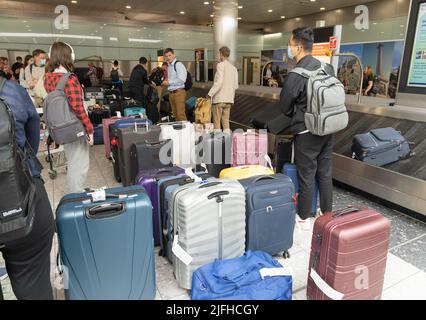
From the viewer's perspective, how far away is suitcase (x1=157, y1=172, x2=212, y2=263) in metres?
2.21

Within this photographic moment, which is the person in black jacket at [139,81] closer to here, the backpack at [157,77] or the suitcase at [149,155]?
the backpack at [157,77]

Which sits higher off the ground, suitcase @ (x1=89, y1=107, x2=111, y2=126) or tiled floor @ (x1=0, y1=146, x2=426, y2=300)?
suitcase @ (x1=89, y1=107, x2=111, y2=126)

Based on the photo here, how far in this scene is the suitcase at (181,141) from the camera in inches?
150

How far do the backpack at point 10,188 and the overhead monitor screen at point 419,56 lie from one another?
14.7 ft

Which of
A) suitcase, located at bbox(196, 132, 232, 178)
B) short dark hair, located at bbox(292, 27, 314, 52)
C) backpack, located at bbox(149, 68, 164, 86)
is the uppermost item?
short dark hair, located at bbox(292, 27, 314, 52)

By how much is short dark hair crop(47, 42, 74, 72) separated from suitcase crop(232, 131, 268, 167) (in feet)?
6.07

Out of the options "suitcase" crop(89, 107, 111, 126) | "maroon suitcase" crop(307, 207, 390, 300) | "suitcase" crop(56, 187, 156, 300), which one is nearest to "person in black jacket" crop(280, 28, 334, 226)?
"maroon suitcase" crop(307, 207, 390, 300)

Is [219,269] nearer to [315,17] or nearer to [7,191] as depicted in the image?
[7,191]

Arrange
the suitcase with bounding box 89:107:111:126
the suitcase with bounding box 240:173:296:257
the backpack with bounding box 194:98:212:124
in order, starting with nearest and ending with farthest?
the suitcase with bounding box 240:173:296:257
the backpack with bounding box 194:98:212:124
the suitcase with bounding box 89:107:111:126

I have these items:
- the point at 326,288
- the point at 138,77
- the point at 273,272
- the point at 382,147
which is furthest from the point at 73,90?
the point at 138,77

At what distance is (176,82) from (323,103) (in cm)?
439

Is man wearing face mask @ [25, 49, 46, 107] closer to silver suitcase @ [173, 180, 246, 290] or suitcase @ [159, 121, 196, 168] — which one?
suitcase @ [159, 121, 196, 168]

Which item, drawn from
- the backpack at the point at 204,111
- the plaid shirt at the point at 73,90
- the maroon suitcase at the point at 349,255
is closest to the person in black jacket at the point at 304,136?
the maroon suitcase at the point at 349,255
